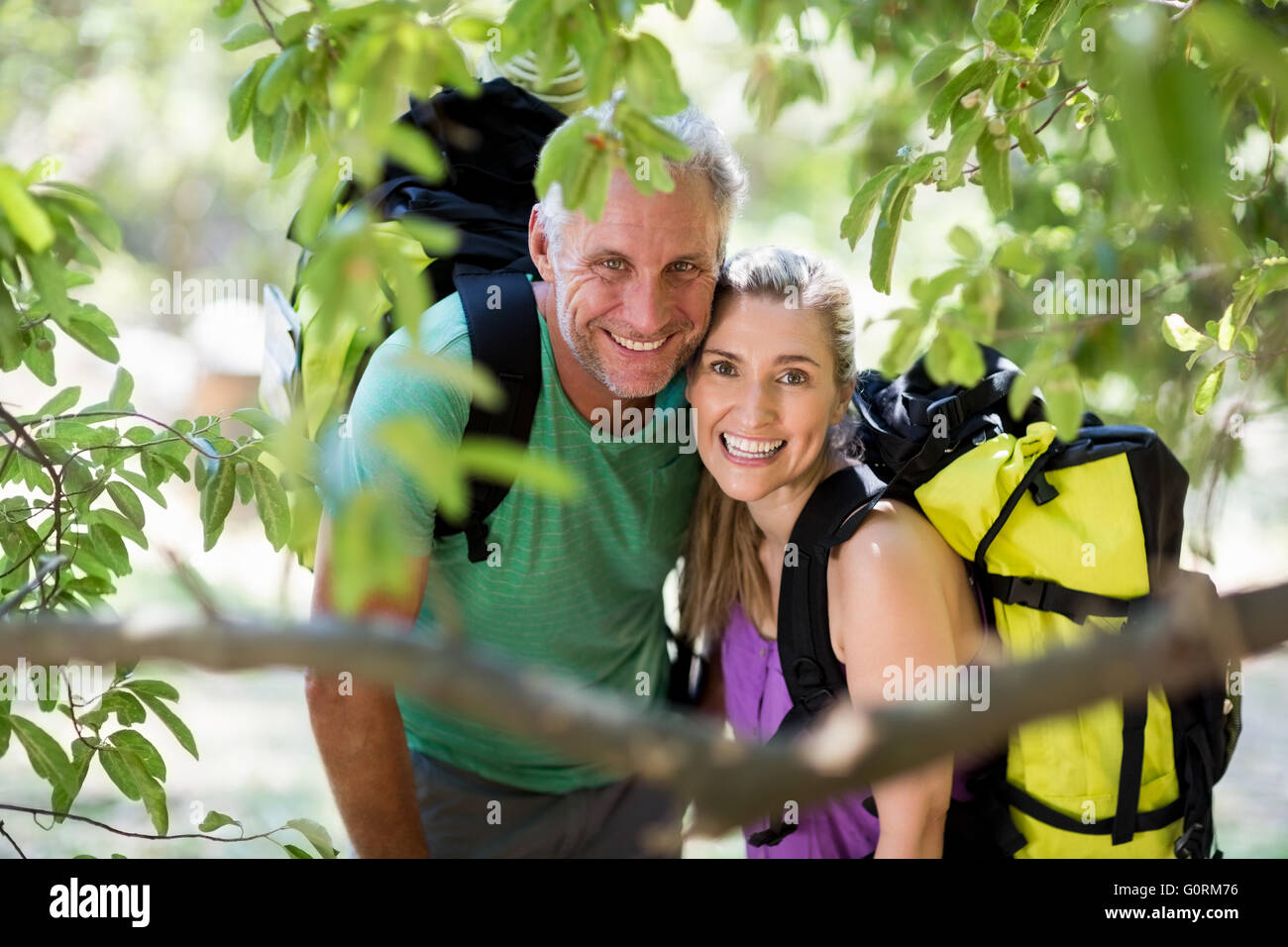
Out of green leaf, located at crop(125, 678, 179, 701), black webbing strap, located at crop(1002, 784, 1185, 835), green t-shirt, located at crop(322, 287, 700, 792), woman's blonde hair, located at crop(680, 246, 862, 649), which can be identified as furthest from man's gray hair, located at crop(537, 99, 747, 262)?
black webbing strap, located at crop(1002, 784, 1185, 835)

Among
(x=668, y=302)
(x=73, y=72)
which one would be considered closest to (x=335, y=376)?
(x=668, y=302)

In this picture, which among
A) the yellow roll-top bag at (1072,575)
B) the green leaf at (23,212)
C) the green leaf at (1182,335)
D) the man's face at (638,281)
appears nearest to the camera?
the green leaf at (23,212)

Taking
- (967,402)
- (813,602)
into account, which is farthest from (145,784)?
(967,402)

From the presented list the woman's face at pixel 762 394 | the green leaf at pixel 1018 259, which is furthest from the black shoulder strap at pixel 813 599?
the green leaf at pixel 1018 259

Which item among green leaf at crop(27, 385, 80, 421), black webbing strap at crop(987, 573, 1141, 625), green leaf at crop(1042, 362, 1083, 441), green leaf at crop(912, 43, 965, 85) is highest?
green leaf at crop(912, 43, 965, 85)

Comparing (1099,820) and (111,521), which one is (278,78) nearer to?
(111,521)

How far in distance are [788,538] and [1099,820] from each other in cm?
87

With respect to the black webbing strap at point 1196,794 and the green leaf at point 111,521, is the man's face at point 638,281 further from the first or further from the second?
the black webbing strap at point 1196,794

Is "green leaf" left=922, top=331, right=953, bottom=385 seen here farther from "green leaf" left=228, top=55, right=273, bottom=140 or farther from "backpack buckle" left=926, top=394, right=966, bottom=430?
"green leaf" left=228, top=55, right=273, bottom=140

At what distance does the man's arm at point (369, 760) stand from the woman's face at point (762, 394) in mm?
720

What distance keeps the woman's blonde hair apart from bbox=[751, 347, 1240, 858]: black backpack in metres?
0.17

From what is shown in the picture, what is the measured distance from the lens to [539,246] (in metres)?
2.83

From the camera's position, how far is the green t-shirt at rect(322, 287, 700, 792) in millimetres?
2512

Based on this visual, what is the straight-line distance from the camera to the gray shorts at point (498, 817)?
123 inches
